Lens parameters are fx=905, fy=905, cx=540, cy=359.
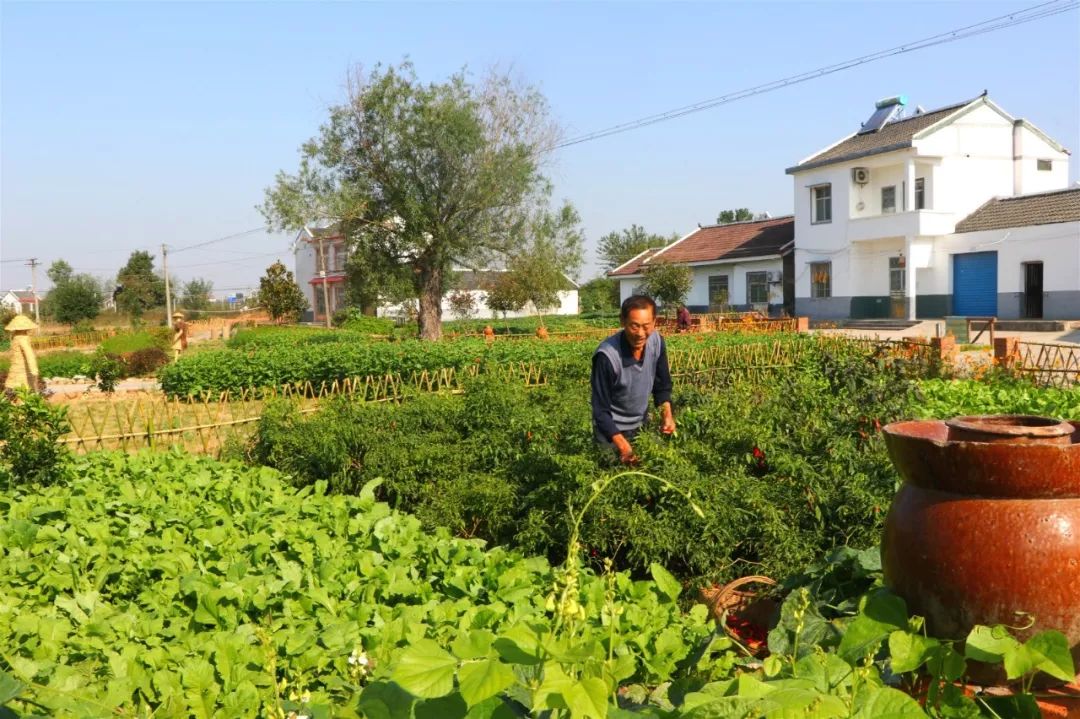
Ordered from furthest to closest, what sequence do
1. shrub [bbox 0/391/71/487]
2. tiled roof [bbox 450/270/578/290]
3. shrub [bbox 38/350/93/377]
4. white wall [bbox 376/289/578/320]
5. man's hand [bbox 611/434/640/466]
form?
white wall [bbox 376/289/578/320] < tiled roof [bbox 450/270/578/290] < shrub [bbox 38/350/93/377] < shrub [bbox 0/391/71/487] < man's hand [bbox 611/434/640/466]

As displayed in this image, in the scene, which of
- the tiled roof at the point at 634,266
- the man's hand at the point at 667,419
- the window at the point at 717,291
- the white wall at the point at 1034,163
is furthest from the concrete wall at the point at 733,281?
the man's hand at the point at 667,419

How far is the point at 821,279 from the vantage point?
114ft

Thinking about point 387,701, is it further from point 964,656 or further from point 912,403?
Answer: point 912,403

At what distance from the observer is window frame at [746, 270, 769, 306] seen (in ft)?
122

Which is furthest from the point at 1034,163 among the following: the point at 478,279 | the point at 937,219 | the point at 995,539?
the point at 995,539

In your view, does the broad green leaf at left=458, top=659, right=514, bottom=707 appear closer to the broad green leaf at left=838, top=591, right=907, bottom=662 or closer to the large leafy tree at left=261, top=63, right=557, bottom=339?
the broad green leaf at left=838, top=591, right=907, bottom=662

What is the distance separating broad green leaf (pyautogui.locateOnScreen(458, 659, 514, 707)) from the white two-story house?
1201 inches

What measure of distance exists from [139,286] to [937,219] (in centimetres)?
5000

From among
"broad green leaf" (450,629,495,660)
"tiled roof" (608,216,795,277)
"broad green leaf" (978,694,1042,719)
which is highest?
"tiled roof" (608,216,795,277)

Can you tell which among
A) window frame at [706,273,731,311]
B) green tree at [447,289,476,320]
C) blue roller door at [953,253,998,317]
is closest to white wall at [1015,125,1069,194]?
blue roller door at [953,253,998,317]

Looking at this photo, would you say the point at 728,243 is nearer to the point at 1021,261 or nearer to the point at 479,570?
the point at 1021,261

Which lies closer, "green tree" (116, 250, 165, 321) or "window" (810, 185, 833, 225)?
"window" (810, 185, 833, 225)

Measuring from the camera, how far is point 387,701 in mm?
1923

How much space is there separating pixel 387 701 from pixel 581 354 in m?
13.1
